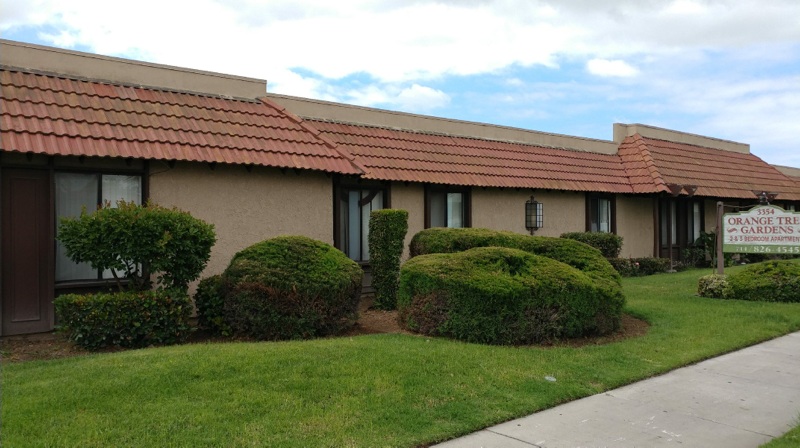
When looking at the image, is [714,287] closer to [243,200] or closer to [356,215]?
[356,215]

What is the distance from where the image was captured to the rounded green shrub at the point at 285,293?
8734 mm

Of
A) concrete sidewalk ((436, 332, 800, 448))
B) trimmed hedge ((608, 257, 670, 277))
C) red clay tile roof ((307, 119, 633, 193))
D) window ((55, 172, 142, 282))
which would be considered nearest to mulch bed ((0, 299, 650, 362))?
window ((55, 172, 142, 282))

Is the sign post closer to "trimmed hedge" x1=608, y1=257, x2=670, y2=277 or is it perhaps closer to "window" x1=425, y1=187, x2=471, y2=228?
"trimmed hedge" x1=608, y1=257, x2=670, y2=277

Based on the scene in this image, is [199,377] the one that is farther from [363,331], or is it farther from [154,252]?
[363,331]

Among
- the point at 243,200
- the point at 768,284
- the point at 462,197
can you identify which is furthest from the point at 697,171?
the point at 243,200

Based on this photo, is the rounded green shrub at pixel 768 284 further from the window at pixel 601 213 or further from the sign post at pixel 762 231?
the window at pixel 601 213

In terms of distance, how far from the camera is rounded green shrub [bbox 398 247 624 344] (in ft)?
28.9

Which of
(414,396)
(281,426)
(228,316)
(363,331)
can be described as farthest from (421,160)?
(281,426)

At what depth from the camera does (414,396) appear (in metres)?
6.20

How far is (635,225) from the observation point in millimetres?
21812

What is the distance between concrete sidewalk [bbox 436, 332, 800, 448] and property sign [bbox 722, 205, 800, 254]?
21.5ft


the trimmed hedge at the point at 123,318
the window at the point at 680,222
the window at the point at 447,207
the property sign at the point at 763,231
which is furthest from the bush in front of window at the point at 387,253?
the window at the point at 680,222

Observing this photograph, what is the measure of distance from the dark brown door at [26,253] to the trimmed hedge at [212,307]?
233 cm

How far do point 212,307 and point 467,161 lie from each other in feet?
30.6
